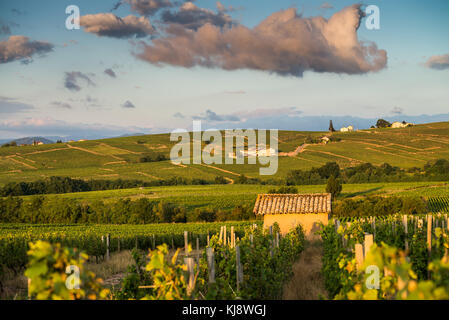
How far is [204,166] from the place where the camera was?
3059 inches

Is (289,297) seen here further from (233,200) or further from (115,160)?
(115,160)

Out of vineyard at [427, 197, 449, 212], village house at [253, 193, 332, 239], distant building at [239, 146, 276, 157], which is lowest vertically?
vineyard at [427, 197, 449, 212]

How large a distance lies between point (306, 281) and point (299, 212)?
33.6 ft

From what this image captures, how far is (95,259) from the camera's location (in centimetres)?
1784

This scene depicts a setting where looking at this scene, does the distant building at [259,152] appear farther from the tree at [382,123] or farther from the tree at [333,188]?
the tree at [382,123]

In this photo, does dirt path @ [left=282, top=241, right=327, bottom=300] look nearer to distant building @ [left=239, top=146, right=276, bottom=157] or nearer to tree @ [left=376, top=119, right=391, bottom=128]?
distant building @ [left=239, top=146, right=276, bottom=157]


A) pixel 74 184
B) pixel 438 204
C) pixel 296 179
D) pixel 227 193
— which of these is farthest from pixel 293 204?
pixel 74 184

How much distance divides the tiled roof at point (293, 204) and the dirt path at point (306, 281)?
4232 mm

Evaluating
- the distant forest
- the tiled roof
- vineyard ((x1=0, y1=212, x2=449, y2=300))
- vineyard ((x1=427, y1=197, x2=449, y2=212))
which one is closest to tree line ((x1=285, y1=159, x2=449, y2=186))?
the distant forest

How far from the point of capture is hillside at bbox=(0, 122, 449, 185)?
7231cm

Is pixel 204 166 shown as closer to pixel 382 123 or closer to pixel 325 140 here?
pixel 325 140

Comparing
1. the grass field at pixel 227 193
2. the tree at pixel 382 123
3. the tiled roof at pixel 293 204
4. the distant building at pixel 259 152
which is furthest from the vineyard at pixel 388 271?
the tree at pixel 382 123

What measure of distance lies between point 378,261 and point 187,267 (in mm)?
2405
